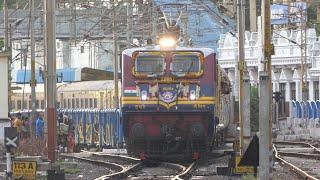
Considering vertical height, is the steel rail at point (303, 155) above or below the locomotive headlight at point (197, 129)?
below

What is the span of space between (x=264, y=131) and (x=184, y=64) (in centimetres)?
1083

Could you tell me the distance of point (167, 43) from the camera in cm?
2488

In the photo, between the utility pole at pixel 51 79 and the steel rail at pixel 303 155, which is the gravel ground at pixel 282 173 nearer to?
the steel rail at pixel 303 155

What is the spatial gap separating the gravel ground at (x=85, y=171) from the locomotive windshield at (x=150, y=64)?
275 cm

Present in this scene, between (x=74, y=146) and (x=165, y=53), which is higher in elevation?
(x=165, y=53)

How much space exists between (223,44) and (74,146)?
108 feet

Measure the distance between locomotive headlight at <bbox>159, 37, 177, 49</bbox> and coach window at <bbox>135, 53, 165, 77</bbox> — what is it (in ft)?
1.08

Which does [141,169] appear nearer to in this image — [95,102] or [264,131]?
[264,131]

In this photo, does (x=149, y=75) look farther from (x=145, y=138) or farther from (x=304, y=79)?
(x=304, y=79)

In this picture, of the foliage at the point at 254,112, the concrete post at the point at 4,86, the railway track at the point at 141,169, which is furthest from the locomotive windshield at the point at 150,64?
the foliage at the point at 254,112

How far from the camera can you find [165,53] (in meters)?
24.8

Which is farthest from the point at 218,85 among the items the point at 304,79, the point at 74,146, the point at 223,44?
the point at 223,44

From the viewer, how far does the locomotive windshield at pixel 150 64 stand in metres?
24.6

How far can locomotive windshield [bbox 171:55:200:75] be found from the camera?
80.6 ft
